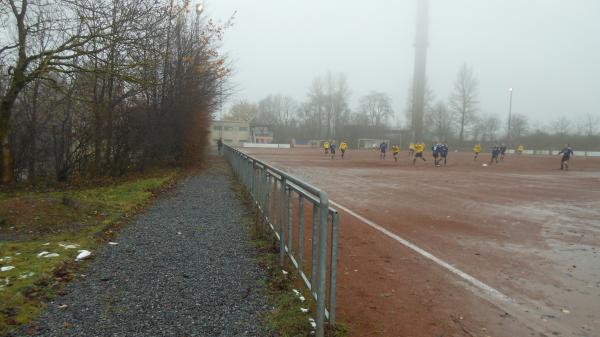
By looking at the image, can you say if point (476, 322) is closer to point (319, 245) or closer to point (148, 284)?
point (319, 245)

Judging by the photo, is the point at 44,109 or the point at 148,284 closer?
the point at 148,284

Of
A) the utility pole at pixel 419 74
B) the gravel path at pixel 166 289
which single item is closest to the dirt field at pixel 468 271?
the gravel path at pixel 166 289

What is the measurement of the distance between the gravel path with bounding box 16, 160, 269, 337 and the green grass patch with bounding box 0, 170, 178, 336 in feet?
0.72

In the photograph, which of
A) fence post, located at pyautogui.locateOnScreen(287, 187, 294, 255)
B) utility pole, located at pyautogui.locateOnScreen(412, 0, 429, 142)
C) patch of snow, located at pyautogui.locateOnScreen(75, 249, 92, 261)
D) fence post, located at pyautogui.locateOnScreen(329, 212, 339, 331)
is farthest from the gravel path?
utility pole, located at pyautogui.locateOnScreen(412, 0, 429, 142)

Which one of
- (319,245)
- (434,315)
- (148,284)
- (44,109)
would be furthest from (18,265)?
(44,109)

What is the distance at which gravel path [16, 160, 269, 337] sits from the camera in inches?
134

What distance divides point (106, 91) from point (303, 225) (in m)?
14.2

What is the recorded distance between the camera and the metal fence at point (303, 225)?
3324mm

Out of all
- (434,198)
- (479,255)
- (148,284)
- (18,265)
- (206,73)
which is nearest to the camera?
(148,284)

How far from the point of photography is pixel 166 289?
420 cm

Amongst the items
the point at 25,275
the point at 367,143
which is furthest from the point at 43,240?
the point at 367,143

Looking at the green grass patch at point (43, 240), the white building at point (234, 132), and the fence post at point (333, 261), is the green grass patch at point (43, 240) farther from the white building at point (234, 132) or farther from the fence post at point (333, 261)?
the white building at point (234, 132)

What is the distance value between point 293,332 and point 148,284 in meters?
Answer: 1.81

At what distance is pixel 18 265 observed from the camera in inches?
187
